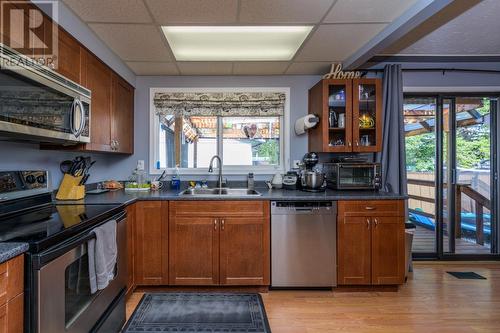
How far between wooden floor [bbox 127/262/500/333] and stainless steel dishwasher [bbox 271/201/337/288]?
155 millimetres

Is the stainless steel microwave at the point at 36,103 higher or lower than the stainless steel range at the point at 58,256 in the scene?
higher

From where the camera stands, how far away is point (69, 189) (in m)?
2.18

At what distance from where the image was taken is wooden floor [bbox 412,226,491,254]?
3375 millimetres

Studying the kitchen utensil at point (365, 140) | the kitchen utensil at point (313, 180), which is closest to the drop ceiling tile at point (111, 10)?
the kitchen utensil at point (313, 180)

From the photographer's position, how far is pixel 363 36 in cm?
238

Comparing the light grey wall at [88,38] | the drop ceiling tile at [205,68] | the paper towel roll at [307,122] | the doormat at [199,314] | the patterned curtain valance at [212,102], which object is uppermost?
the drop ceiling tile at [205,68]

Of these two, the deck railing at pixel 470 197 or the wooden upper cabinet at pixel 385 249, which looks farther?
the deck railing at pixel 470 197

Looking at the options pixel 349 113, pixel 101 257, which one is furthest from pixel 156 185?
pixel 349 113

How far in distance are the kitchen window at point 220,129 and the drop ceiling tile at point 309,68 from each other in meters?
0.24

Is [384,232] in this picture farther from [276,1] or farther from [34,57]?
[34,57]

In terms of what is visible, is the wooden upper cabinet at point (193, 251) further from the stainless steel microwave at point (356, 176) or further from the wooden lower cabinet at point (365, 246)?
the stainless steel microwave at point (356, 176)

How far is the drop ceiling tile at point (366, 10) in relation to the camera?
1881mm

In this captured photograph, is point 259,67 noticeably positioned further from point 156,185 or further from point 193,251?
point 193,251

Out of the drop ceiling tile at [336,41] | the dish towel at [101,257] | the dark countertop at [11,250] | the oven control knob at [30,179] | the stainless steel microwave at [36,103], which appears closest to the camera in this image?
the dark countertop at [11,250]
